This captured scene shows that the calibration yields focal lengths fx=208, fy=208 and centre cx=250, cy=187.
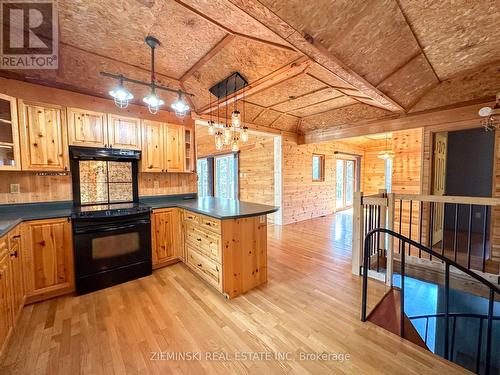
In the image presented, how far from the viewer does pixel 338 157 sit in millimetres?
7320

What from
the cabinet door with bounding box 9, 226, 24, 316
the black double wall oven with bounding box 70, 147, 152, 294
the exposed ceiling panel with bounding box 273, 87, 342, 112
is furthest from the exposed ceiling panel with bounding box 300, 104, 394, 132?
the cabinet door with bounding box 9, 226, 24, 316

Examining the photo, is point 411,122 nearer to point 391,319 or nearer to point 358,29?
point 358,29

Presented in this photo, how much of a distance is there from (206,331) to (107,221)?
5.68ft

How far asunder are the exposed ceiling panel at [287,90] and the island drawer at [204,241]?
2.51 meters

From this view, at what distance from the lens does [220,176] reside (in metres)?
7.86

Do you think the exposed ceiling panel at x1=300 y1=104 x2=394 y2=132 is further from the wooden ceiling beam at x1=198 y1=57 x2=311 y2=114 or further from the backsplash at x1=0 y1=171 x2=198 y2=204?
the backsplash at x1=0 y1=171 x2=198 y2=204

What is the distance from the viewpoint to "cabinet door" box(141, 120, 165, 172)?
128 inches

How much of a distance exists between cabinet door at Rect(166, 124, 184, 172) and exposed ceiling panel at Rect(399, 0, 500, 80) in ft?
10.3

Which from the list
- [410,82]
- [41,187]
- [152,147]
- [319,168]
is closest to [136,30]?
[152,147]

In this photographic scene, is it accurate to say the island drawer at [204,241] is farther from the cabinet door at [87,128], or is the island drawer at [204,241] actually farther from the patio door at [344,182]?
the patio door at [344,182]

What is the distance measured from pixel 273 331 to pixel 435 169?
415 cm

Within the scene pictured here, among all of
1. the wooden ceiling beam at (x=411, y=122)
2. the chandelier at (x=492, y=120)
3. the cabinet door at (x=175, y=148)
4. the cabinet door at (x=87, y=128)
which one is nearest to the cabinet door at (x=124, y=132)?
the cabinet door at (x=87, y=128)

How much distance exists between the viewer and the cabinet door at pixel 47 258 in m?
2.20

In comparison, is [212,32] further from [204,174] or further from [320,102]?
[204,174]
